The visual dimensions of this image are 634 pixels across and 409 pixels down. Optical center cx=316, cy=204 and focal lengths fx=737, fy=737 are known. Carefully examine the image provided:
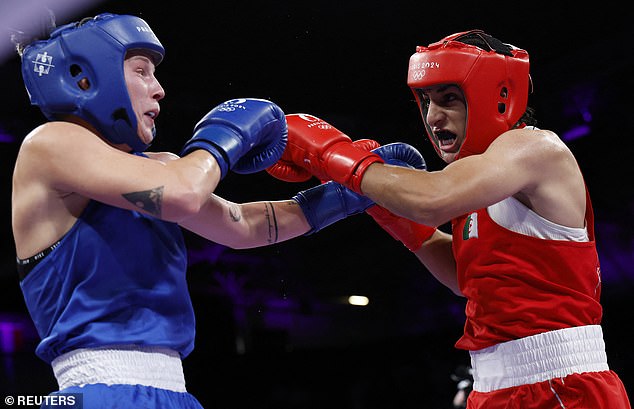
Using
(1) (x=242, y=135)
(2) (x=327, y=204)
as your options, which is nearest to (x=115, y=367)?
(1) (x=242, y=135)

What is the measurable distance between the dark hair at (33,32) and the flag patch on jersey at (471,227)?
1475 millimetres

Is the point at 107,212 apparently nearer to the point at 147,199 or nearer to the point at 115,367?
the point at 147,199

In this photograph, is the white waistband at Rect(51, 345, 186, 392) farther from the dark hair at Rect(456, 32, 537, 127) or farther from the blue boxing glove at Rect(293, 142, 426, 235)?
the dark hair at Rect(456, 32, 537, 127)

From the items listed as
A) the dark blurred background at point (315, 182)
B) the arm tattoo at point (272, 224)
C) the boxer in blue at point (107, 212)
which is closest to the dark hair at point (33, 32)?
the boxer in blue at point (107, 212)

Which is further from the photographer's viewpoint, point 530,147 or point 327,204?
point 327,204

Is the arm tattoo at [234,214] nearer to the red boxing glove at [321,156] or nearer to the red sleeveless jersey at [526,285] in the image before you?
the red boxing glove at [321,156]

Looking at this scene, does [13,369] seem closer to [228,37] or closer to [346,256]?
[228,37]

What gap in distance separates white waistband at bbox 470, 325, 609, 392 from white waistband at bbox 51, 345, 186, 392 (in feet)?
3.53

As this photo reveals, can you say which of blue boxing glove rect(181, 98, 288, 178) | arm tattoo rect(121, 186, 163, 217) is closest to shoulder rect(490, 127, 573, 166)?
blue boxing glove rect(181, 98, 288, 178)

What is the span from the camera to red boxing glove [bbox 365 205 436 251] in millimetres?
2865

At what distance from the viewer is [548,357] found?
226cm

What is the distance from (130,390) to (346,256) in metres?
7.08

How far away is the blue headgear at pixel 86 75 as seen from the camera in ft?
6.21

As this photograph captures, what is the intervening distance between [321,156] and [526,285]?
2.63 ft
